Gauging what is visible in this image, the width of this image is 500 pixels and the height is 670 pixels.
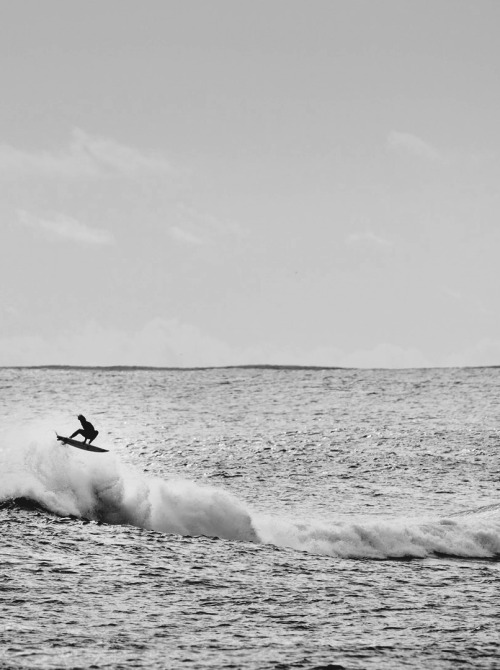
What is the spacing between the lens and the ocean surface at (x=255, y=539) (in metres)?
13.5

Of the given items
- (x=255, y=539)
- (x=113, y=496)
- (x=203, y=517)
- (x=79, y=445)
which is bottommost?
(x=255, y=539)

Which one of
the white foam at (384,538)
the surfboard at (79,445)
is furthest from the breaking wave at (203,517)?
the surfboard at (79,445)

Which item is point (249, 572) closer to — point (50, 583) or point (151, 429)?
point (50, 583)

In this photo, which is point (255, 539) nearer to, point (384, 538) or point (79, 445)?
point (384, 538)

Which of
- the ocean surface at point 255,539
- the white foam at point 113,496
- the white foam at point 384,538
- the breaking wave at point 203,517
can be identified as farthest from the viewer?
the white foam at point 113,496

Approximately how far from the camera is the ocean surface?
44.2ft

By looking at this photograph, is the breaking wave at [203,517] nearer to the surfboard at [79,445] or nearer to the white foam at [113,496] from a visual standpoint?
the white foam at [113,496]

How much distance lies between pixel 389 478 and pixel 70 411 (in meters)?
16.6

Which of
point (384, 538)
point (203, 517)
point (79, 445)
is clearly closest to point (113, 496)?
point (203, 517)

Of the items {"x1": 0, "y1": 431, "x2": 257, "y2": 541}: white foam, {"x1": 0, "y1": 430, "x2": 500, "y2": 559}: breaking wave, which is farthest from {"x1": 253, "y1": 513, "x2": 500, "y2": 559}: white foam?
{"x1": 0, "y1": 431, "x2": 257, "y2": 541}: white foam

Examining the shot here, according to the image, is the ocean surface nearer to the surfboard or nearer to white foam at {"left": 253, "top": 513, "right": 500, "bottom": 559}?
white foam at {"left": 253, "top": 513, "right": 500, "bottom": 559}

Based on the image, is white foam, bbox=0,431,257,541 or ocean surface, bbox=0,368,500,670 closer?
ocean surface, bbox=0,368,500,670

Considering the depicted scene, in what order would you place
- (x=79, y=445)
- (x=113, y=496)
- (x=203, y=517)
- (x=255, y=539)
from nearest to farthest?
1. (x=255, y=539)
2. (x=203, y=517)
3. (x=113, y=496)
4. (x=79, y=445)

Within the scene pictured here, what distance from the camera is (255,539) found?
20594 mm
